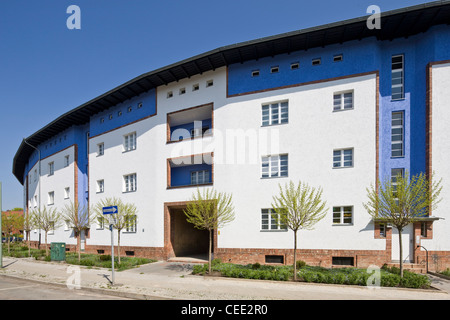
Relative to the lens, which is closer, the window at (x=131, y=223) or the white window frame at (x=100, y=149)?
the window at (x=131, y=223)

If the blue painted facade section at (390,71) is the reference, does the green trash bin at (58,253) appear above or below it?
below

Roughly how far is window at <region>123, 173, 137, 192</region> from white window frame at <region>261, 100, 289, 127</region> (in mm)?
11727

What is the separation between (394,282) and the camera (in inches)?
431

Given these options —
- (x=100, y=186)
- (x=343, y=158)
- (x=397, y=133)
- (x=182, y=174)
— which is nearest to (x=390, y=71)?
(x=397, y=133)

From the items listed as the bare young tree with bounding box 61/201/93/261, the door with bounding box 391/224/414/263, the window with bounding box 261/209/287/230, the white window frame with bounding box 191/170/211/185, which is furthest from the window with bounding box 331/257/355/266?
the bare young tree with bounding box 61/201/93/261

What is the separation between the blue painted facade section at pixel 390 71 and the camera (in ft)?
50.2

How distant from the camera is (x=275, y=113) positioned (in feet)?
58.6

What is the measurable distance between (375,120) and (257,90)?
287 inches

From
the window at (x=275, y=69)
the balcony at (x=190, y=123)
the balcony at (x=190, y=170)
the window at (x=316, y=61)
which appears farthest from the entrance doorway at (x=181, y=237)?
the window at (x=316, y=61)

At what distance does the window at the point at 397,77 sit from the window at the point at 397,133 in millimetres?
1116

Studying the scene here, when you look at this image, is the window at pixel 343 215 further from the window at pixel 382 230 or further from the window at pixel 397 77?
the window at pixel 397 77

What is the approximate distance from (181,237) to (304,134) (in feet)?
39.6

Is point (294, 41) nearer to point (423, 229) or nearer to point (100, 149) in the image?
point (423, 229)
